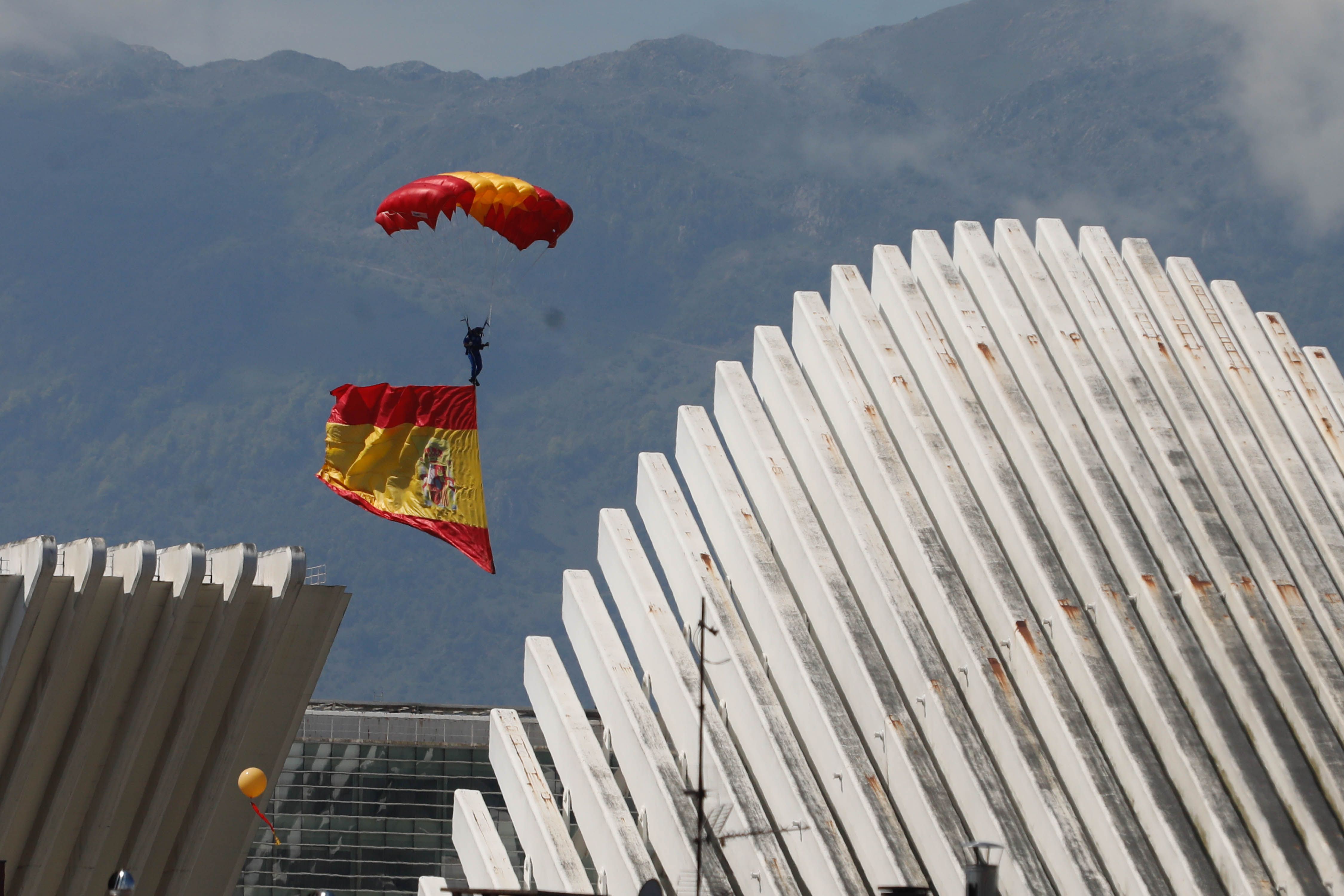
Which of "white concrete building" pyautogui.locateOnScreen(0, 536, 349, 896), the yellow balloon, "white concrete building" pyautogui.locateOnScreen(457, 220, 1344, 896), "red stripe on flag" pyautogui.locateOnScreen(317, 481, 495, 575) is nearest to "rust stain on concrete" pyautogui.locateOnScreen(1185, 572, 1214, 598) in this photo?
"white concrete building" pyautogui.locateOnScreen(457, 220, 1344, 896)

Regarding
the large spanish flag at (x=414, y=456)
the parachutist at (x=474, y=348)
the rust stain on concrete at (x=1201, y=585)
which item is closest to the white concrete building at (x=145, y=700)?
the large spanish flag at (x=414, y=456)

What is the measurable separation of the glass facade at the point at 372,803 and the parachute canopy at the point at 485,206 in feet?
150

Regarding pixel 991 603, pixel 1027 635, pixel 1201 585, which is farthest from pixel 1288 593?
pixel 991 603

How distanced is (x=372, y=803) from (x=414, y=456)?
45773 millimetres

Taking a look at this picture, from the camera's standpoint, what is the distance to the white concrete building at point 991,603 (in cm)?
4681

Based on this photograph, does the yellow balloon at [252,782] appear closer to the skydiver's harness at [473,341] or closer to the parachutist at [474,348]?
the parachutist at [474,348]

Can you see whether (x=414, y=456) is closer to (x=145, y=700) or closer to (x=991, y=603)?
(x=145, y=700)

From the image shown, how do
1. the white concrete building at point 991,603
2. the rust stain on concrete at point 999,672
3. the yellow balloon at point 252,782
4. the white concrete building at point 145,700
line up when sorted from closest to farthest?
the white concrete building at point 991,603 < the white concrete building at point 145,700 < the yellow balloon at point 252,782 < the rust stain on concrete at point 999,672

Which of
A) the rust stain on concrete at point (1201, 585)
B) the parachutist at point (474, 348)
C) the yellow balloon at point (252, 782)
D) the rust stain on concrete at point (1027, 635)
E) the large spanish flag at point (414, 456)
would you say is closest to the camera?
the yellow balloon at point (252, 782)

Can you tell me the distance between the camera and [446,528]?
5503 centimetres

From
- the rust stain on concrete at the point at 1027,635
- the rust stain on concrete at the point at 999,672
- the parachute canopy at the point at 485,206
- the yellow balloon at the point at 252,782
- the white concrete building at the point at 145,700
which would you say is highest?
the parachute canopy at the point at 485,206

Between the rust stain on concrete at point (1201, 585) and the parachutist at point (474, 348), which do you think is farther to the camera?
the parachutist at point (474, 348)

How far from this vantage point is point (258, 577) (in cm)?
→ 5238

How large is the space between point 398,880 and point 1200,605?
187 ft
